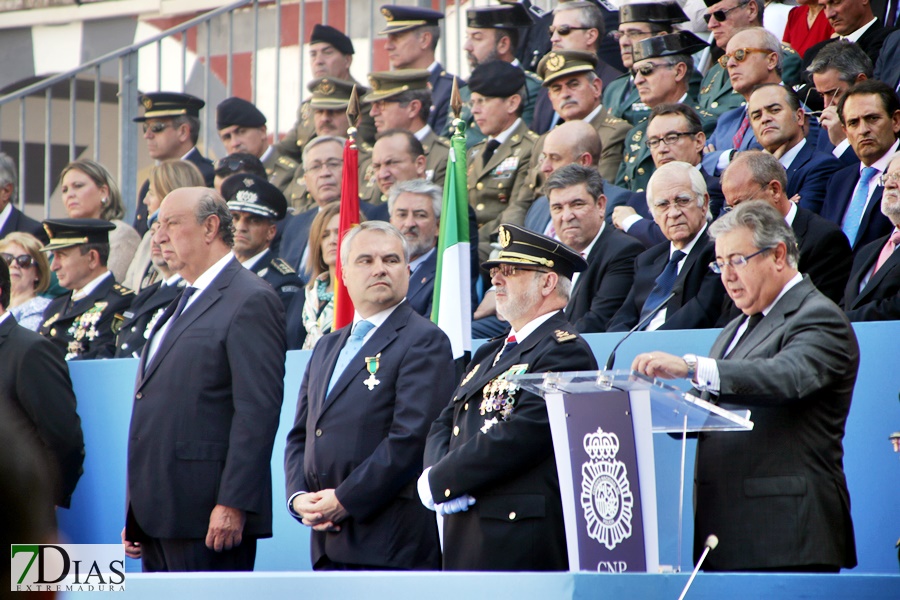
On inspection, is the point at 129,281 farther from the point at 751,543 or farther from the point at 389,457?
the point at 751,543

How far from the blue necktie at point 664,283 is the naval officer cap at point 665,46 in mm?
2128

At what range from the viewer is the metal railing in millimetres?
10109

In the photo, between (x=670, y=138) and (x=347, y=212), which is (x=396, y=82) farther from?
(x=670, y=138)

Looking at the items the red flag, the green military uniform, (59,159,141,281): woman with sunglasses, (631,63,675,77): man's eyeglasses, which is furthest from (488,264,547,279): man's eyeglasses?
(59,159,141,281): woman with sunglasses

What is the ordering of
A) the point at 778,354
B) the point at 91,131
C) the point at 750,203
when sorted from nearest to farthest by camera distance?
the point at 778,354 → the point at 750,203 → the point at 91,131

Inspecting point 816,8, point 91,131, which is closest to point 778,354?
point 816,8

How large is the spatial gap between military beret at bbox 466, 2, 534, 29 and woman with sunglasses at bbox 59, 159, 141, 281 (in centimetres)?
266

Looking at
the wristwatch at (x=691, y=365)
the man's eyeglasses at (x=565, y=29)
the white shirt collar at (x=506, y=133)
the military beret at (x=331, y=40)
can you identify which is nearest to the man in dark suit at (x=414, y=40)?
the military beret at (x=331, y=40)

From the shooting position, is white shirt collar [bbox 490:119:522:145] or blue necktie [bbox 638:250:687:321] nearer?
blue necktie [bbox 638:250:687:321]

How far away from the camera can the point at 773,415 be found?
3.58 m

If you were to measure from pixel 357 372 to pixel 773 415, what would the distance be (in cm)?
151

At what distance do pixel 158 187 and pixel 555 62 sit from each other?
2530 mm

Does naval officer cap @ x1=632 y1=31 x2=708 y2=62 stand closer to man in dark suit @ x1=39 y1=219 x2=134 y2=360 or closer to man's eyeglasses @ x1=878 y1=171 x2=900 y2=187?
man's eyeglasses @ x1=878 y1=171 x2=900 y2=187

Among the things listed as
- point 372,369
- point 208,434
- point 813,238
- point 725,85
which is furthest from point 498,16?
point 208,434
